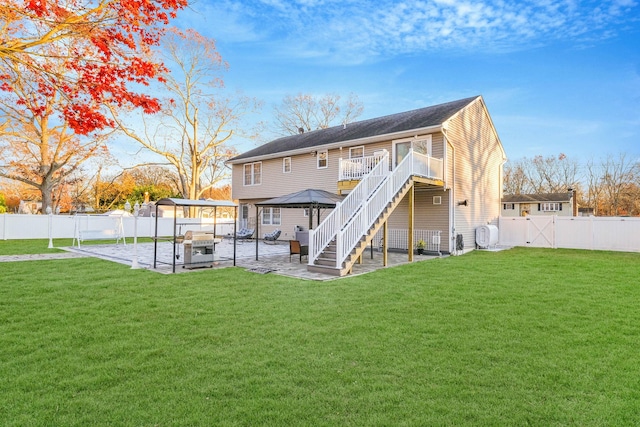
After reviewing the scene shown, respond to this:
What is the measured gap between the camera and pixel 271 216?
20.9 metres

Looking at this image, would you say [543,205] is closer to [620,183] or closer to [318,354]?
[620,183]

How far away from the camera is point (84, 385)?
10.0ft

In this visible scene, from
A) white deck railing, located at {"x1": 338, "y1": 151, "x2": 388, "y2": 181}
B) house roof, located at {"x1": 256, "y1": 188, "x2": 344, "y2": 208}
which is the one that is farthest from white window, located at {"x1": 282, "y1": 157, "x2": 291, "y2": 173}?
house roof, located at {"x1": 256, "y1": 188, "x2": 344, "y2": 208}

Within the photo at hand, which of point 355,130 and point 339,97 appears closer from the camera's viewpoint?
point 355,130

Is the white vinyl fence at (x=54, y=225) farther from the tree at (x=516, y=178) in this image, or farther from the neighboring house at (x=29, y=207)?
the tree at (x=516, y=178)

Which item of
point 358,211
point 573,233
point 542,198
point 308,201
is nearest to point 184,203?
point 308,201

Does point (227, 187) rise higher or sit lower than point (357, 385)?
higher

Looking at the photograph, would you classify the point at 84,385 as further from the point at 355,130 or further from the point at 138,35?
the point at 355,130

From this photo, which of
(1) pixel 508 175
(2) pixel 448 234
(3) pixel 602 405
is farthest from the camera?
(1) pixel 508 175

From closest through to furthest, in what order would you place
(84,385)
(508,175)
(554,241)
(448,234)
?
(84,385), (448,234), (554,241), (508,175)

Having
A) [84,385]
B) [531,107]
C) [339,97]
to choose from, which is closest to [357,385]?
[84,385]

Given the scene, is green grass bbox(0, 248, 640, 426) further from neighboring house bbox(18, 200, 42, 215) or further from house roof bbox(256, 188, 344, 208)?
Answer: neighboring house bbox(18, 200, 42, 215)

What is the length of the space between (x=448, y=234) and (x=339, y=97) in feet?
72.3

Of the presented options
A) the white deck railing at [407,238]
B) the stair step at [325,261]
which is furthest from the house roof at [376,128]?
the stair step at [325,261]
